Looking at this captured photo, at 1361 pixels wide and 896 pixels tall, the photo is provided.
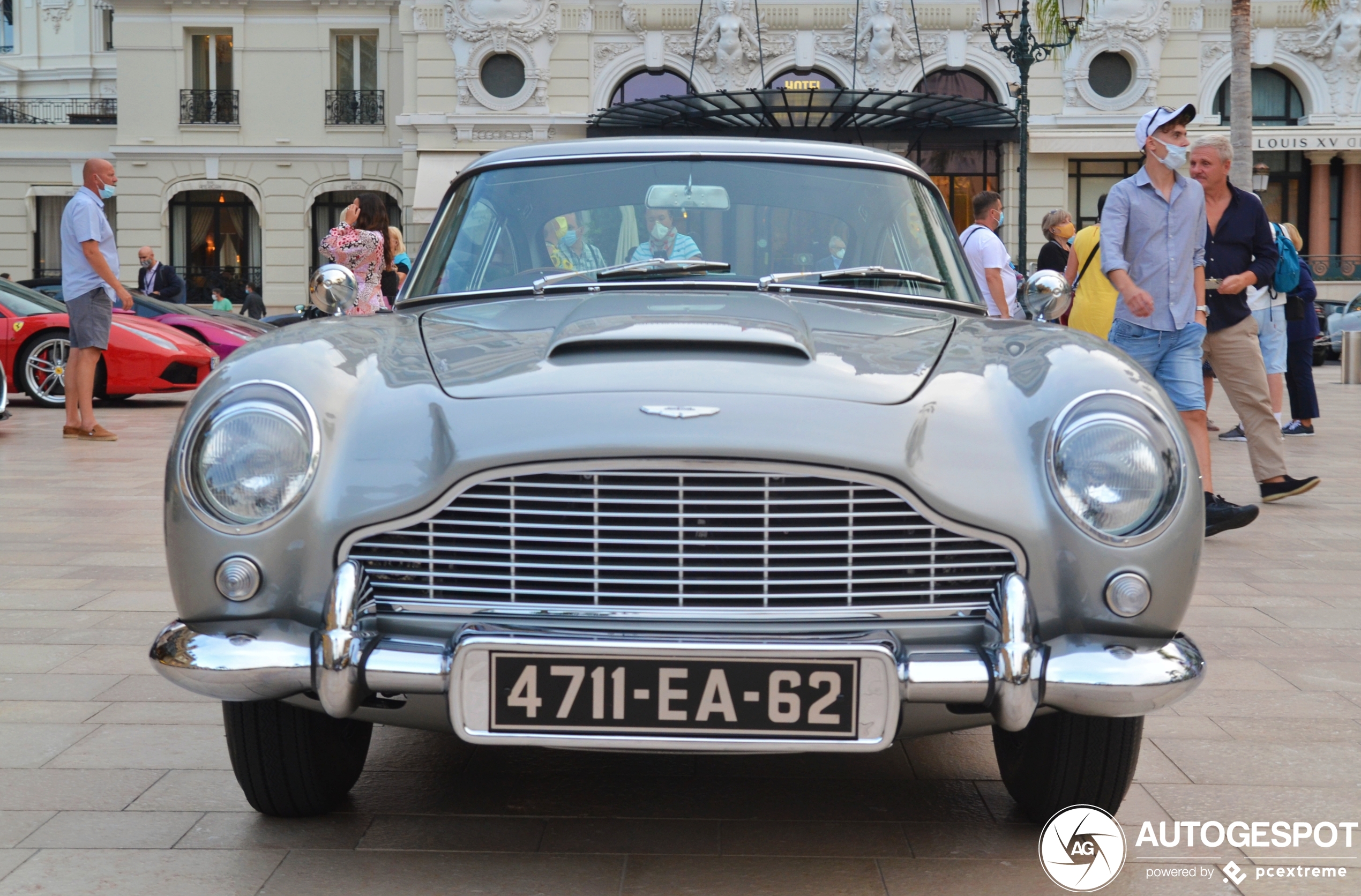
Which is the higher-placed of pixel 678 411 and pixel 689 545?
pixel 678 411

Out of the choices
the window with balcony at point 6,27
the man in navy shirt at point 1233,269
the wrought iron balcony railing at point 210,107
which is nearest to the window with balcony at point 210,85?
the wrought iron balcony railing at point 210,107

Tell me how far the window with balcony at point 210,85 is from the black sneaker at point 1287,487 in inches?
1145

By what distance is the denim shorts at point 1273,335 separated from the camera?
35.6 feet

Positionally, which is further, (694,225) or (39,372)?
(39,372)

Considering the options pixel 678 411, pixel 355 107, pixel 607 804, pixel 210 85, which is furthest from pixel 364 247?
pixel 210 85

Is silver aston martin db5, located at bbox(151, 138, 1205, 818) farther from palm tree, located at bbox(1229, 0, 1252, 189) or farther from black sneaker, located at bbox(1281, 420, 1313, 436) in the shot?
palm tree, located at bbox(1229, 0, 1252, 189)

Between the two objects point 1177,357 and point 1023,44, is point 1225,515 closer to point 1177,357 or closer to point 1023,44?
point 1177,357

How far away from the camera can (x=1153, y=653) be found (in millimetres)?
2635

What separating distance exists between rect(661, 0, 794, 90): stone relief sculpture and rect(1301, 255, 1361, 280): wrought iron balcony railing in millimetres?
12501

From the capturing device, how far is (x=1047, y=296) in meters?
4.18

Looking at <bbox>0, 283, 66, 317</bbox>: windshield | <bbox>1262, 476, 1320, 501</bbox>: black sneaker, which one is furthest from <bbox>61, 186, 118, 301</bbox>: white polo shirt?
<bbox>1262, 476, 1320, 501</bbox>: black sneaker

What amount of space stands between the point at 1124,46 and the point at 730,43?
808 centimetres

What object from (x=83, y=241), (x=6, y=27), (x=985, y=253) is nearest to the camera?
(x=985, y=253)

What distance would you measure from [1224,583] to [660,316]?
3641 millimetres
